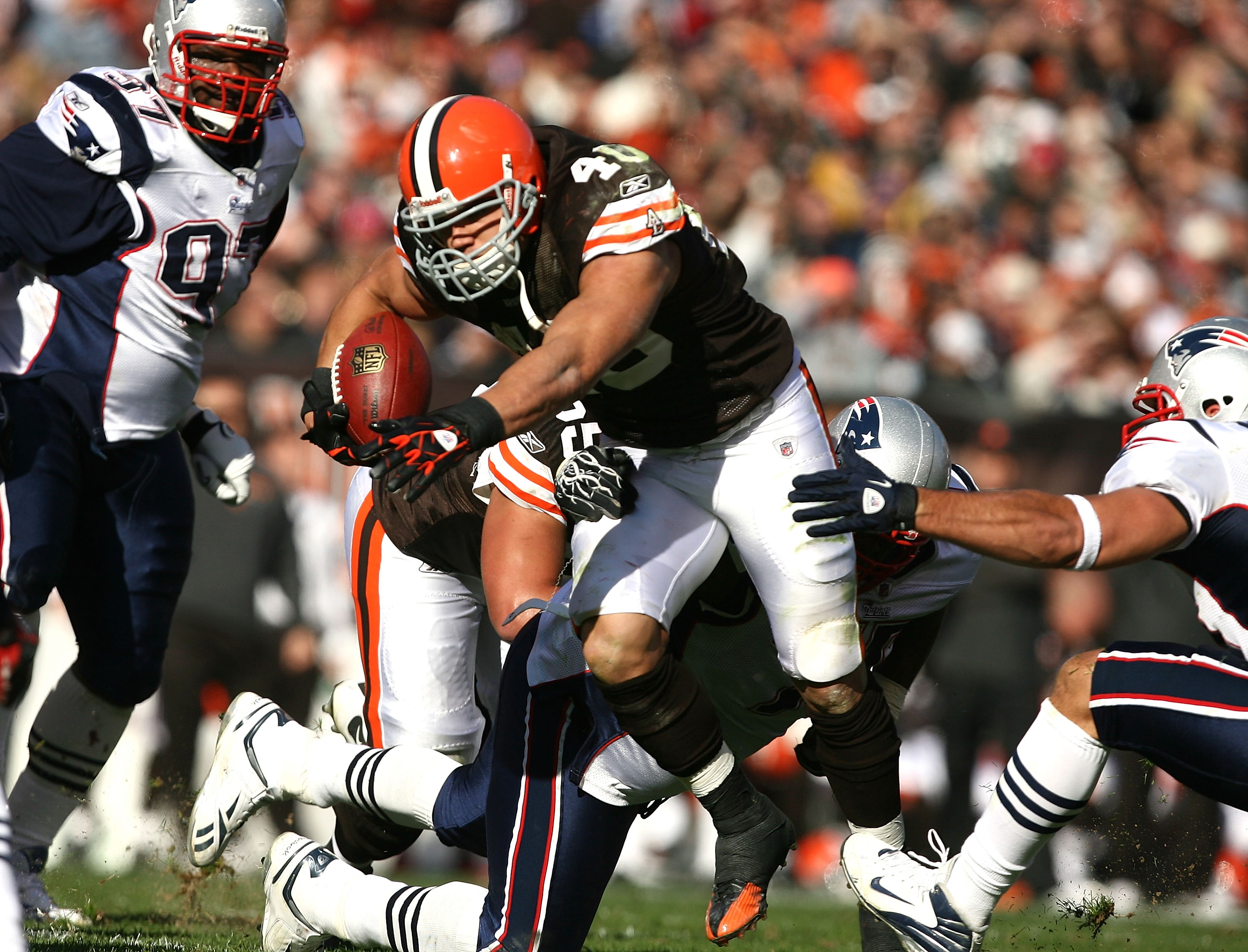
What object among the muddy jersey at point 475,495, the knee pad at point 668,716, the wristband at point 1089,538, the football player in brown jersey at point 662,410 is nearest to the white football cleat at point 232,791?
the muddy jersey at point 475,495

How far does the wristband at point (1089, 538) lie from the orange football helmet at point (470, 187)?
1.26m

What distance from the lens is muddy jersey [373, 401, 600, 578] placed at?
3752mm

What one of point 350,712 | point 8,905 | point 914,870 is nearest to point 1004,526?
point 914,870

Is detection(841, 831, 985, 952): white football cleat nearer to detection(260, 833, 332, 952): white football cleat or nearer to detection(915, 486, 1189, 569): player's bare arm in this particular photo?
detection(915, 486, 1189, 569): player's bare arm

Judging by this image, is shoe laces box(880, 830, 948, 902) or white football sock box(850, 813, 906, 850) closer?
shoe laces box(880, 830, 948, 902)

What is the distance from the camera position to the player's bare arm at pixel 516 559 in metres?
3.70

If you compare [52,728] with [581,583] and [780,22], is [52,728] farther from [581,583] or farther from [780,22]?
[780,22]

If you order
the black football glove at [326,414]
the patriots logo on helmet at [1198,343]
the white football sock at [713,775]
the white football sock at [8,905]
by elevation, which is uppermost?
the patriots logo on helmet at [1198,343]

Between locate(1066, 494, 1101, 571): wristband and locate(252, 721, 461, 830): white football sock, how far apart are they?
5.56ft

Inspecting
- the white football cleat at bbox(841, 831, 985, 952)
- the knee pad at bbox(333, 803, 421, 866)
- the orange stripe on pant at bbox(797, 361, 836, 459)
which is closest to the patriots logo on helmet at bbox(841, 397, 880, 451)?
the orange stripe on pant at bbox(797, 361, 836, 459)

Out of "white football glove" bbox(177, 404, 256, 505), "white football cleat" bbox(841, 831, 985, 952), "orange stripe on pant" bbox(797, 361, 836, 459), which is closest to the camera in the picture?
"white football cleat" bbox(841, 831, 985, 952)

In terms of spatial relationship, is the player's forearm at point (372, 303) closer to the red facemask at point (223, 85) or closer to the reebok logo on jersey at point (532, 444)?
the reebok logo on jersey at point (532, 444)

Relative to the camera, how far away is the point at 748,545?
3.28 meters

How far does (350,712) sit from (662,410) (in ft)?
5.64
